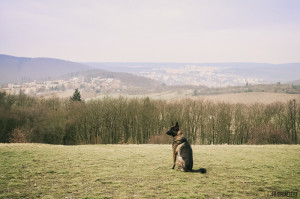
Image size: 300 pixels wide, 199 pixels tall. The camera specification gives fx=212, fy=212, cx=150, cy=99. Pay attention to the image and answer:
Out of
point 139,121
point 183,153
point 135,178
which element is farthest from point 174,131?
point 139,121

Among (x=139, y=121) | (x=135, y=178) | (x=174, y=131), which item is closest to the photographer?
(x=135, y=178)

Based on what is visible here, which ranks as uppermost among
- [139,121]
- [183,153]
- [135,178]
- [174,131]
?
[174,131]

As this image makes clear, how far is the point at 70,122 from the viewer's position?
6391 centimetres

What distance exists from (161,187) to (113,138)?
56.0 metres

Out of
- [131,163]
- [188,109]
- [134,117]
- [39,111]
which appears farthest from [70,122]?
[131,163]

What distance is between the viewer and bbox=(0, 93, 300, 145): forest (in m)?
62.2

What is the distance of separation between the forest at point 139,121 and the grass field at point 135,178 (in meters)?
46.7

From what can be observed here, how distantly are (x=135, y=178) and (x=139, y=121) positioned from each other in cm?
5369

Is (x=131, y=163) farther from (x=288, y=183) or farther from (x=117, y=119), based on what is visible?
(x=117, y=119)

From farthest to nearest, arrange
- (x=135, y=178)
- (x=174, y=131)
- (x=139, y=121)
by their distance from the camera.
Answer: (x=139, y=121)
(x=174, y=131)
(x=135, y=178)

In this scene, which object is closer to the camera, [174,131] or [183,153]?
[183,153]

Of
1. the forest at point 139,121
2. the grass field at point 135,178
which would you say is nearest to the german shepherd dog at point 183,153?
the grass field at point 135,178

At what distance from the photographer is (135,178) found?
12164 mm

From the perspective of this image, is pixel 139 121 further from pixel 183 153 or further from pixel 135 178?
pixel 135 178
